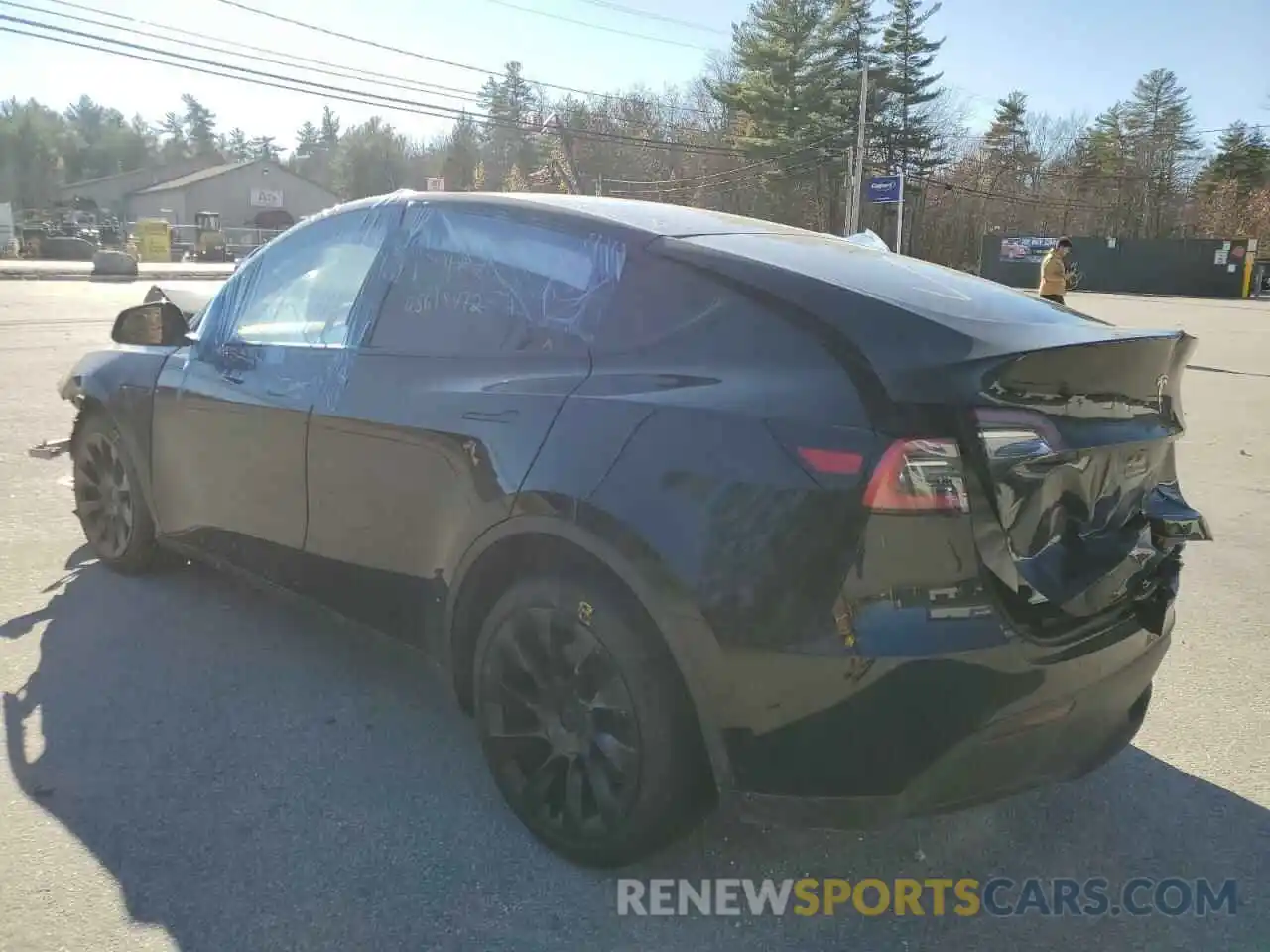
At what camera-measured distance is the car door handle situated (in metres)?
2.62

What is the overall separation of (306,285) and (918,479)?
247 cm

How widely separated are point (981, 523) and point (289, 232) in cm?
284

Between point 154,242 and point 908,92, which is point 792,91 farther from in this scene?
point 154,242

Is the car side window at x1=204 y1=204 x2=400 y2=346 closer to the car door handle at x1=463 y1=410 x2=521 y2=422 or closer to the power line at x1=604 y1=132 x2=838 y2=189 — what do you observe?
the car door handle at x1=463 y1=410 x2=521 y2=422

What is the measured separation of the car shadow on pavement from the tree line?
47019 mm

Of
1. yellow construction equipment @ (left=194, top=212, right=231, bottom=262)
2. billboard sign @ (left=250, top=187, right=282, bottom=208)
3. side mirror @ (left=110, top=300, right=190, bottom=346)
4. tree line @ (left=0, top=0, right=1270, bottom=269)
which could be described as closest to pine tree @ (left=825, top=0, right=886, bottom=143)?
tree line @ (left=0, top=0, right=1270, bottom=269)

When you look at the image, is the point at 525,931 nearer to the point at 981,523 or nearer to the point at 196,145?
the point at 981,523

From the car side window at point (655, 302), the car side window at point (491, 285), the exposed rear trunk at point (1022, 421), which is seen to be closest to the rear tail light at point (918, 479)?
the exposed rear trunk at point (1022, 421)

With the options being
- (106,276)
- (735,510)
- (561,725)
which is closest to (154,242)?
(106,276)

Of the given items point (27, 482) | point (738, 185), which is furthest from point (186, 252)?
point (27, 482)

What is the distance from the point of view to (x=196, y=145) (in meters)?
118

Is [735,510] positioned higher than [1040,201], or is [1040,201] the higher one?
[1040,201]

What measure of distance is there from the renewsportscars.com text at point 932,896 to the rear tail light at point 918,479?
1.08 m

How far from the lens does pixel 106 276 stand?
109 feet
